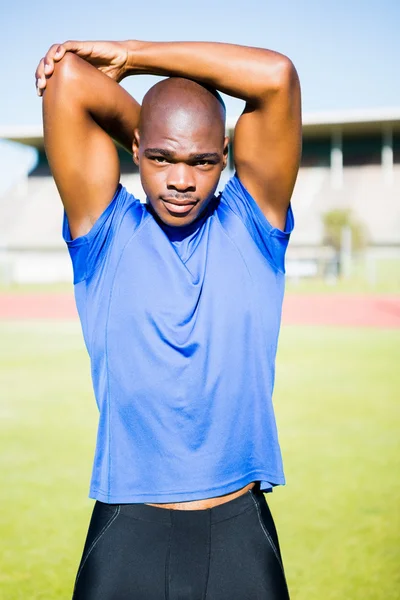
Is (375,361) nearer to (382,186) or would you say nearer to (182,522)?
(182,522)

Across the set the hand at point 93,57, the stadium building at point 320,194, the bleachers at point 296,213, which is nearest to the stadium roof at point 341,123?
the stadium building at point 320,194

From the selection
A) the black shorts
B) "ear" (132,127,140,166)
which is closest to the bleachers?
"ear" (132,127,140,166)

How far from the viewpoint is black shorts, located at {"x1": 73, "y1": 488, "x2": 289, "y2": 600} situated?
1.66 meters

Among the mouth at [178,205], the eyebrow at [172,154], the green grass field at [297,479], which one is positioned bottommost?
the green grass field at [297,479]

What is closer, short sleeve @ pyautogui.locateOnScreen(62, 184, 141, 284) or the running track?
short sleeve @ pyautogui.locateOnScreen(62, 184, 141, 284)

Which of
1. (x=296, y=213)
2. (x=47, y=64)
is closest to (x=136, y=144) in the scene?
(x=47, y=64)

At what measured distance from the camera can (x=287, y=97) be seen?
1834 mm

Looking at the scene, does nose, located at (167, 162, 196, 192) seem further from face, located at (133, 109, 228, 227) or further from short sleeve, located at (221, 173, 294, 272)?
short sleeve, located at (221, 173, 294, 272)

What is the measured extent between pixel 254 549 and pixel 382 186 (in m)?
41.2

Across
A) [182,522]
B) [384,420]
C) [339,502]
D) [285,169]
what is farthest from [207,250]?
[384,420]

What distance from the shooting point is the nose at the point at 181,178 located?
A: 179 cm

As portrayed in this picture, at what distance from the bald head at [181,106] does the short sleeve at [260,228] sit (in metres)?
0.19

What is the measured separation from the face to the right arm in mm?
119

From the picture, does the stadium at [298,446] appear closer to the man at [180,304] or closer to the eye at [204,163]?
the man at [180,304]
